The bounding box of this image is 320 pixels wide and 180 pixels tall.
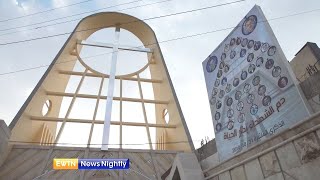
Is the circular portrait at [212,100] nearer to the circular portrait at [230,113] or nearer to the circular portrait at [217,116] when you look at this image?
the circular portrait at [217,116]

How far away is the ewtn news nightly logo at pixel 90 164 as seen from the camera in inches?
520

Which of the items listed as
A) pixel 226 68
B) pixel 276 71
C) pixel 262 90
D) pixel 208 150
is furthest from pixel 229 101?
pixel 208 150

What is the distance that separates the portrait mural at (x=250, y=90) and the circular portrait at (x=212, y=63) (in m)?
0.05

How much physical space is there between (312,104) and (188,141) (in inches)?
379

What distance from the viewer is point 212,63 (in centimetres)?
1159

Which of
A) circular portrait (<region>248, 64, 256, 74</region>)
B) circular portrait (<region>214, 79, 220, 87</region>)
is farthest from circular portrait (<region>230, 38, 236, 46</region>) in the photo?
circular portrait (<region>248, 64, 256, 74</region>)

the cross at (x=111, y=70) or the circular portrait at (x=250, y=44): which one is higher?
the cross at (x=111, y=70)

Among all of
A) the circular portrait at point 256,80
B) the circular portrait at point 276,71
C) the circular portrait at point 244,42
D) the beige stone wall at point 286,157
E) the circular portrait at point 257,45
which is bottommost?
the beige stone wall at point 286,157

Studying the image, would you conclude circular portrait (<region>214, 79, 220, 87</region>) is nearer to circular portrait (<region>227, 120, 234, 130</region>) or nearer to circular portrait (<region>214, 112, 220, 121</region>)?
circular portrait (<region>214, 112, 220, 121</region>)

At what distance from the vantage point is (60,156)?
13.7m

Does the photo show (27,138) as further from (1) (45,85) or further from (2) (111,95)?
(2) (111,95)

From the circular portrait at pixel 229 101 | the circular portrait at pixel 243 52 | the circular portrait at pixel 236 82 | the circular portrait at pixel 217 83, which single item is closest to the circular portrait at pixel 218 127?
the circular portrait at pixel 229 101

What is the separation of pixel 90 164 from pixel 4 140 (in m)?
4.36

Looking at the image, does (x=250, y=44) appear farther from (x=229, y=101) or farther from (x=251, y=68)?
(x=229, y=101)
